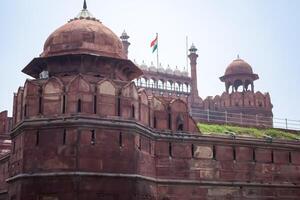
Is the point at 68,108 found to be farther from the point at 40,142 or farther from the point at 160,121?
the point at 160,121

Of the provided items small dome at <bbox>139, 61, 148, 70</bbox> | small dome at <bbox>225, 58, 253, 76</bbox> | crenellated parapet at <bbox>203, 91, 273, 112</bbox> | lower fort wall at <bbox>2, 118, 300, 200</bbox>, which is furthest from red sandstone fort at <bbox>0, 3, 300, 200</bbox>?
small dome at <bbox>139, 61, 148, 70</bbox>

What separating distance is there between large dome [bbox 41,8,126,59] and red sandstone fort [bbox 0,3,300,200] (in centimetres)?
3

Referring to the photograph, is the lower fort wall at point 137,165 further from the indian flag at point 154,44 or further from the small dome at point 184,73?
the small dome at point 184,73

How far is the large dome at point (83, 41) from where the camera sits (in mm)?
16062

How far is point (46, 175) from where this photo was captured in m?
14.0

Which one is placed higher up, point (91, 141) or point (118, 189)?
point (91, 141)

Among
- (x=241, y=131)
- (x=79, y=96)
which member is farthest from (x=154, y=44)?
(x=79, y=96)

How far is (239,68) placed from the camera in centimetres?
3416

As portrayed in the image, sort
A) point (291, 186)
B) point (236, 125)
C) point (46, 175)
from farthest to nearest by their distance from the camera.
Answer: point (236, 125) → point (291, 186) → point (46, 175)

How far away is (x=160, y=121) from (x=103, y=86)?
271 centimetres

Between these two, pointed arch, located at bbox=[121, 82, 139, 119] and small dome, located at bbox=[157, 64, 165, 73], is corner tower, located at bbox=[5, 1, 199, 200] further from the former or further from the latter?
small dome, located at bbox=[157, 64, 165, 73]

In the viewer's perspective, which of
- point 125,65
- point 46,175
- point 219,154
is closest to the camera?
point 46,175

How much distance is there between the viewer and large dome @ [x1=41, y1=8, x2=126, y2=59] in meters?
16.1

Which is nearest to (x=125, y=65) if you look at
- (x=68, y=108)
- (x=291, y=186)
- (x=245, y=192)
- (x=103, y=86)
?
(x=103, y=86)
